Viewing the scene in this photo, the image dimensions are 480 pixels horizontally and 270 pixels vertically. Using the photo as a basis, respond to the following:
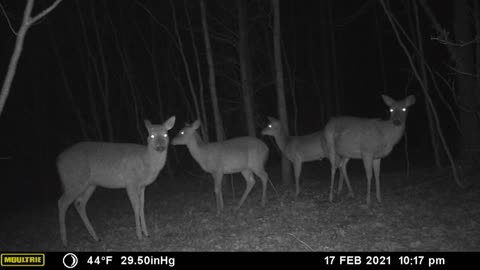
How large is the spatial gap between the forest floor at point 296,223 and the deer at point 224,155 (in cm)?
96

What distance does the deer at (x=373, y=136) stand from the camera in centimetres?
995

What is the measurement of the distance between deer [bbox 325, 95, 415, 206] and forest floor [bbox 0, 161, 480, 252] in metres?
0.95

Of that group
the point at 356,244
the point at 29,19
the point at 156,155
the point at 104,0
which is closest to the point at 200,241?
the point at 156,155

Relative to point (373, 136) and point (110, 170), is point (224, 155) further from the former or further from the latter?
point (373, 136)

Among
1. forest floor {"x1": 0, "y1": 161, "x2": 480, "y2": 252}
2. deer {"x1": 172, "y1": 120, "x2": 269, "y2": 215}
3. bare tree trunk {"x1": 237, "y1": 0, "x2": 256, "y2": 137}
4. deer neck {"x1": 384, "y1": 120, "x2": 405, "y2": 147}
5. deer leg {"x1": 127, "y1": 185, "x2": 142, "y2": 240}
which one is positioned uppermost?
bare tree trunk {"x1": 237, "y1": 0, "x2": 256, "y2": 137}

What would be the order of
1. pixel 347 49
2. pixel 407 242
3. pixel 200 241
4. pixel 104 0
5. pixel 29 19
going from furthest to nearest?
pixel 347 49 < pixel 104 0 < pixel 200 241 < pixel 407 242 < pixel 29 19

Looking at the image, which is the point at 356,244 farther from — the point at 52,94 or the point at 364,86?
the point at 364,86

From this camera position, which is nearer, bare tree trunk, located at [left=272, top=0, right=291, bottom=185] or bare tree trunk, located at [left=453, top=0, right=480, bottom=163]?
bare tree trunk, located at [left=453, top=0, right=480, bottom=163]

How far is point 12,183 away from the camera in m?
27.1

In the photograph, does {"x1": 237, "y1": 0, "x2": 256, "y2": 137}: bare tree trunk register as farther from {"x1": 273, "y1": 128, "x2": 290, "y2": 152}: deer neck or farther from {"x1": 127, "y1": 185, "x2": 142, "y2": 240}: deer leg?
{"x1": 127, "y1": 185, "x2": 142, "y2": 240}: deer leg

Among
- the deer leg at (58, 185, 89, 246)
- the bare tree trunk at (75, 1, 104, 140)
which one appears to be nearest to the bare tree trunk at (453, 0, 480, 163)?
the deer leg at (58, 185, 89, 246)

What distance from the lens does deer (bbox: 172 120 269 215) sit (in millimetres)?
10805

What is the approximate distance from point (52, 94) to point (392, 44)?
26501 mm

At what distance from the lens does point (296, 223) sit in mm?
8383
